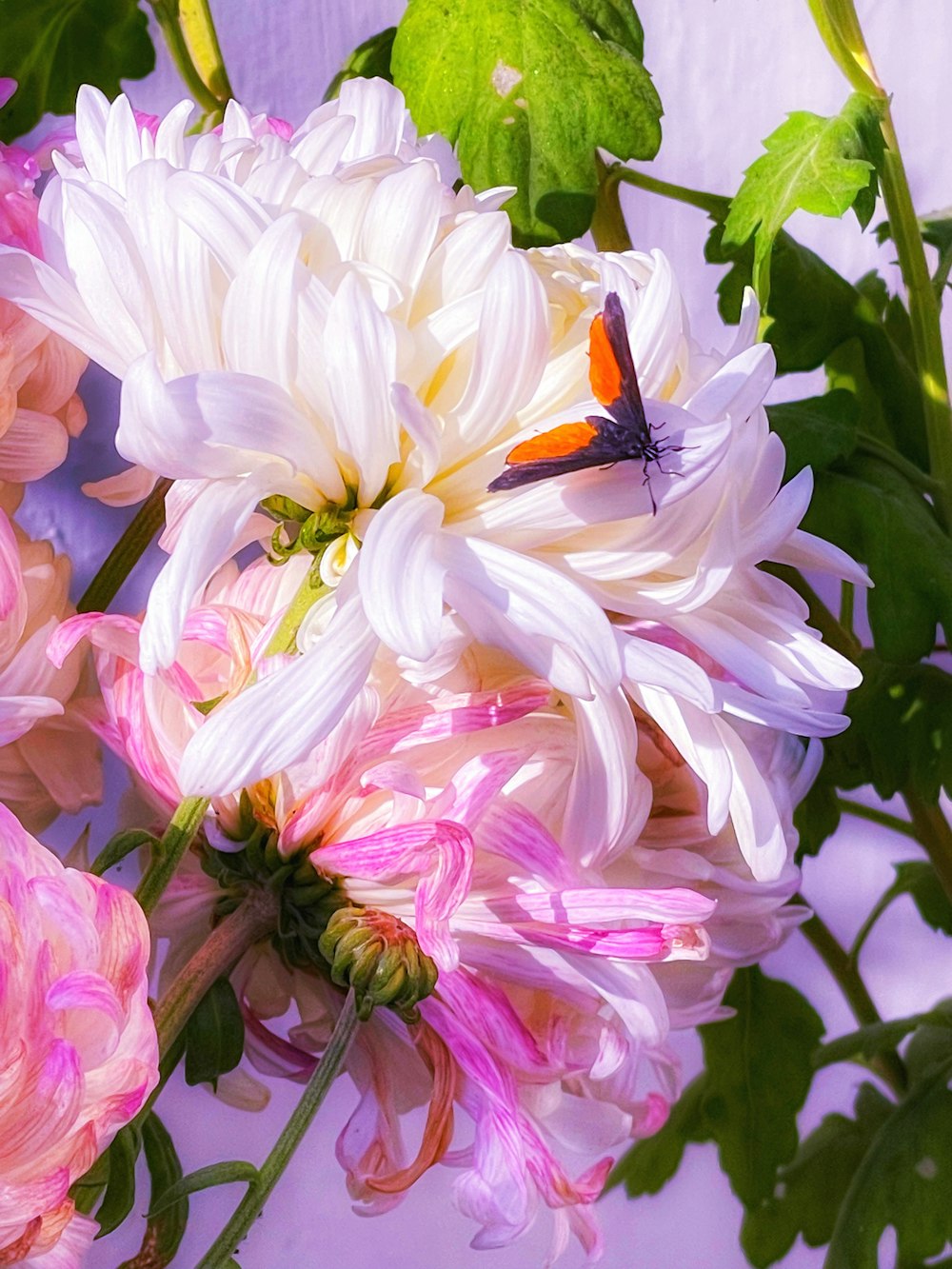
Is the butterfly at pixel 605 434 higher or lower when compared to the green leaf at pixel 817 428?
higher

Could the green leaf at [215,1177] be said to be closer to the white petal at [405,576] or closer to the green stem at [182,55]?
the white petal at [405,576]

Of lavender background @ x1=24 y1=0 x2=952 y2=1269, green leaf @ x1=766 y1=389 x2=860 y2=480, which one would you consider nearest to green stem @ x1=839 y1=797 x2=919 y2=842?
lavender background @ x1=24 y1=0 x2=952 y2=1269

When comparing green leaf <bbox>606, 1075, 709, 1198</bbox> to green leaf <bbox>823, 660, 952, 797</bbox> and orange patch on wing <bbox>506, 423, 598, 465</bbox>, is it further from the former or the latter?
orange patch on wing <bbox>506, 423, 598, 465</bbox>

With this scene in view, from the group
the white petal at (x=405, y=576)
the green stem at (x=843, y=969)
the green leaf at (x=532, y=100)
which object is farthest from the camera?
the green stem at (x=843, y=969)

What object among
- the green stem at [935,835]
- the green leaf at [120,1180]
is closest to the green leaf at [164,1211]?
the green leaf at [120,1180]

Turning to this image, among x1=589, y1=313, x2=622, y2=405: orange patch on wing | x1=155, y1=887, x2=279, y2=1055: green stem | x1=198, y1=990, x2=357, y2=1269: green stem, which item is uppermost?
x1=589, y1=313, x2=622, y2=405: orange patch on wing

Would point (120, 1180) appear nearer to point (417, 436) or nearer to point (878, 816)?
point (417, 436)
